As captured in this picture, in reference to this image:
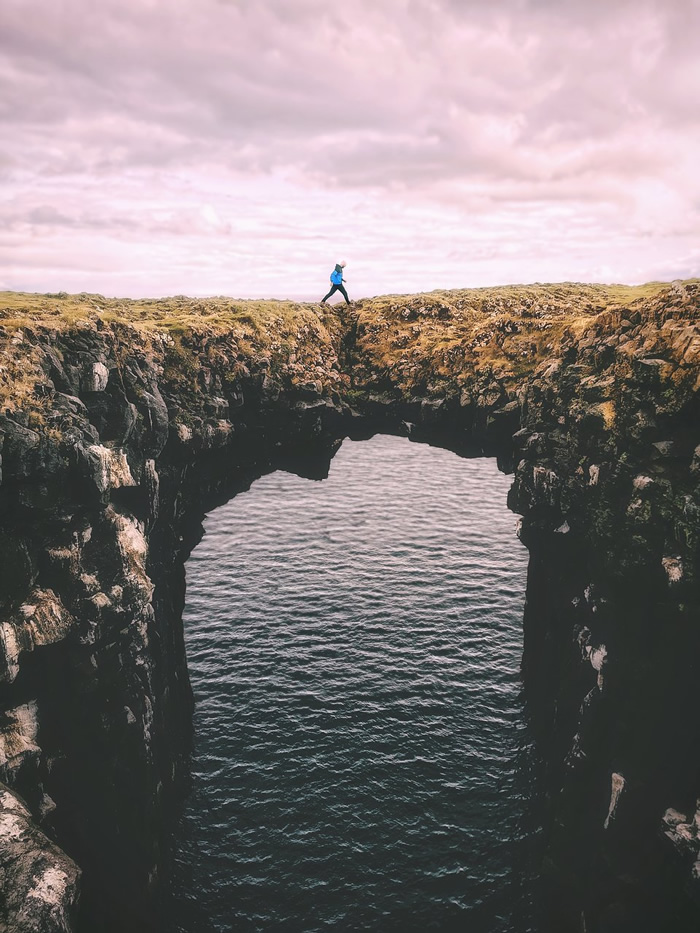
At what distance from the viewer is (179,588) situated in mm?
47281

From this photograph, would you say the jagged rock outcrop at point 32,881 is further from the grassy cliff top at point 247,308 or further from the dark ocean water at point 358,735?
the grassy cliff top at point 247,308

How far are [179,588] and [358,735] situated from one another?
1715 centimetres

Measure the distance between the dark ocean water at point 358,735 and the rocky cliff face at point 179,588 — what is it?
278 cm

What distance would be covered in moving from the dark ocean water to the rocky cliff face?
2781mm

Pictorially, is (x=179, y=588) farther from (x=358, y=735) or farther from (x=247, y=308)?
(x=247, y=308)

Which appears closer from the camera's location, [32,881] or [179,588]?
[32,881]

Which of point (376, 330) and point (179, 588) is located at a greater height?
point (376, 330)

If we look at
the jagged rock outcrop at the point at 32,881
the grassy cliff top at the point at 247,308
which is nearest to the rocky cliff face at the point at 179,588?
the jagged rock outcrop at the point at 32,881

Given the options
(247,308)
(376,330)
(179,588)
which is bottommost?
(179,588)

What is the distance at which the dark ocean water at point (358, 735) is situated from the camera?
33250mm

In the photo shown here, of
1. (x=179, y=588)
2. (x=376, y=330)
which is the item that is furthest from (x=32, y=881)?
(x=376, y=330)

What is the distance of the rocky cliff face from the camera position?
2644 centimetres

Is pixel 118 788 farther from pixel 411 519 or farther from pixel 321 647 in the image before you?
pixel 411 519

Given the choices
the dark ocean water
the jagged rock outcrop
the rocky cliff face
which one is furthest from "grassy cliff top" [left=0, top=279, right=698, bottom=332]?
the dark ocean water
